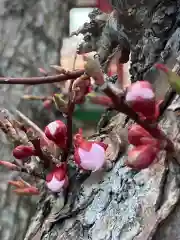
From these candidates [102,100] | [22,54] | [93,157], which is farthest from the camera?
[22,54]

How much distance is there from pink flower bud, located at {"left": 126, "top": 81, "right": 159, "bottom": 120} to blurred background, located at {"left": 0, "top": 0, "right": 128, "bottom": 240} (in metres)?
0.59

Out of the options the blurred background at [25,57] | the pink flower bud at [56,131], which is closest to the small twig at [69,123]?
the pink flower bud at [56,131]

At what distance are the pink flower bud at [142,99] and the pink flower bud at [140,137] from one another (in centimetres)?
1

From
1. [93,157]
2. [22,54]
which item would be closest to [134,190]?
[93,157]

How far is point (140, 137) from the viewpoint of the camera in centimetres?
29

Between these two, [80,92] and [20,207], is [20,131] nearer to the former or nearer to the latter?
[80,92]

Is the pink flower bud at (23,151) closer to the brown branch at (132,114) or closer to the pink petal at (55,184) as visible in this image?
the pink petal at (55,184)

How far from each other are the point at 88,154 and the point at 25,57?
0.61m

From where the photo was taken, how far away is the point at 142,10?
0.43 meters

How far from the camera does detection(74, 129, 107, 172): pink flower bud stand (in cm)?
35

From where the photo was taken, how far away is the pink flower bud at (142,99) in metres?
0.27

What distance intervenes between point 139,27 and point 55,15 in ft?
1.84

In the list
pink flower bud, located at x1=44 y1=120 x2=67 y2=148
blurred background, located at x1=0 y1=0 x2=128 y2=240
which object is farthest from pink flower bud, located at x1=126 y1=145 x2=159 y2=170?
blurred background, located at x1=0 y1=0 x2=128 y2=240

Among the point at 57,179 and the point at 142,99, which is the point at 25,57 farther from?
the point at 142,99
